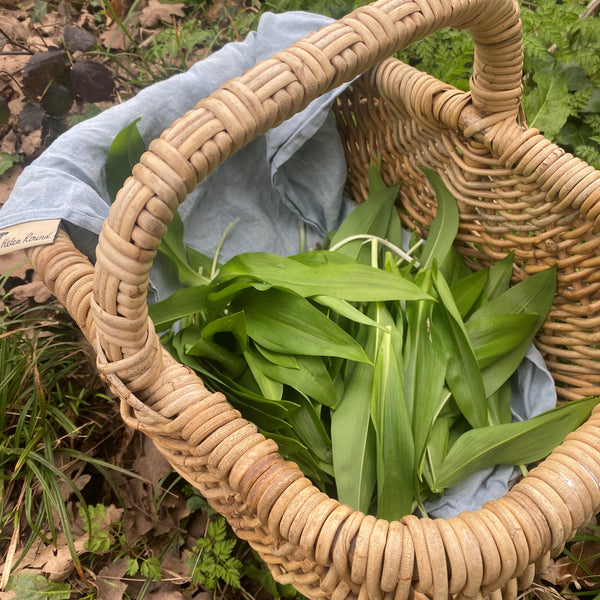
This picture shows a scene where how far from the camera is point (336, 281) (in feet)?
2.72

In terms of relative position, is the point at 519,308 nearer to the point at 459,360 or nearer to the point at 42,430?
the point at 459,360

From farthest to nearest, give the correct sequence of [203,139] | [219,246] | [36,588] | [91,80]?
[91,80] < [219,246] < [36,588] < [203,139]

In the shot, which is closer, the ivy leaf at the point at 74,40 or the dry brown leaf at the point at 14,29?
the ivy leaf at the point at 74,40

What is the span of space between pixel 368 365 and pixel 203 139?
1.48 feet

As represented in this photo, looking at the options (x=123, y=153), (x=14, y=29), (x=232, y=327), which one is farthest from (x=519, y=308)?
(x=14, y=29)

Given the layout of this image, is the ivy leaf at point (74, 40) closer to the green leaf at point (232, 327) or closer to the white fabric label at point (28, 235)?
the white fabric label at point (28, 235)

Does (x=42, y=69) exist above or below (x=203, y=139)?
below

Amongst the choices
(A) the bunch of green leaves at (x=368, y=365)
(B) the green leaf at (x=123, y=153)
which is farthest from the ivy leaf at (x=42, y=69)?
(A) the bunch of green leaves at (x=368, y=365)

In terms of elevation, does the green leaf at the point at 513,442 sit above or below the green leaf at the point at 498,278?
below

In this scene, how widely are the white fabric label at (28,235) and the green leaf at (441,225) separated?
0.63 metres

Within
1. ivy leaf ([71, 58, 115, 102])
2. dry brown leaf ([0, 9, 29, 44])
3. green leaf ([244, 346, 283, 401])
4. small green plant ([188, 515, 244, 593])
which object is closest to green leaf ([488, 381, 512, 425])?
green leaf ([244, 346, 283, 401])

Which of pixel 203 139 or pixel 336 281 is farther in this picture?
pixel 336 281

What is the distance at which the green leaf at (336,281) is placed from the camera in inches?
31.7

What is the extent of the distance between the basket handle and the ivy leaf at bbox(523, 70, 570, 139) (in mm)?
524
